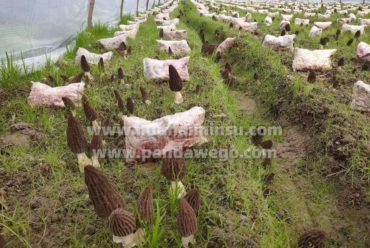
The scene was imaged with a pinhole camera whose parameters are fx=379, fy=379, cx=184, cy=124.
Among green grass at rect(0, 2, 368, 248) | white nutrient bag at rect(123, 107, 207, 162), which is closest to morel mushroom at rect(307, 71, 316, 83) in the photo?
green grass at rect(0, 2, 368, 248)

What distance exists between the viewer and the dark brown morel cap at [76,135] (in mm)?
2711

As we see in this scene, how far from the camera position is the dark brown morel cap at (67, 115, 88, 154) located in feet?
8.89

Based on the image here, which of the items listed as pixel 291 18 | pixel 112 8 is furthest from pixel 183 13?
pixel 291 18

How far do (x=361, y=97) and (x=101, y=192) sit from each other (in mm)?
3634

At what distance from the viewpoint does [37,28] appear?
7168 mm

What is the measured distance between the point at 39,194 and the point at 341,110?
3578 mm

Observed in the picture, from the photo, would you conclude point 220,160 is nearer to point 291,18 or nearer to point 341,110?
point 341,110

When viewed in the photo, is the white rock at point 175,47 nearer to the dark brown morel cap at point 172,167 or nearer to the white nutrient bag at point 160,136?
the white nutrient bag at point 160,136

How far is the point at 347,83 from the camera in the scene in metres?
5.77

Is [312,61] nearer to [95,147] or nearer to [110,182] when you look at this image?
[95,147]

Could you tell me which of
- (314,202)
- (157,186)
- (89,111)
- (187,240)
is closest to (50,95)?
(89,111)

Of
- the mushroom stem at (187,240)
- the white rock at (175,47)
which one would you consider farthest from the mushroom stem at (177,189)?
the white rock at (175,47)

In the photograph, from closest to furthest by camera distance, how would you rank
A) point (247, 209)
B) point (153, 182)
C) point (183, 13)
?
1. point (247, 209)
2. point (153, 182)
3. point (183, 13)

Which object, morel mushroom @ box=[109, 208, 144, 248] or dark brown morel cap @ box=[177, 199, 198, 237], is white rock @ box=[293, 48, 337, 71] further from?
morel mushroom @ box=[109, 208, 144, 248]
